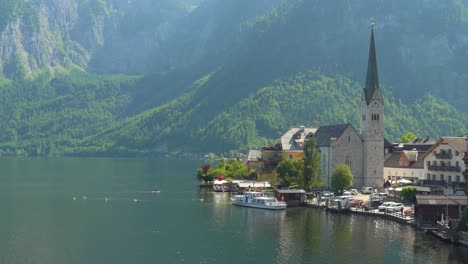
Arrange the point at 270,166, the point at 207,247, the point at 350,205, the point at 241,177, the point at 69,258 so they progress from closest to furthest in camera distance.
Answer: the point at 69,258
the point at 207,247
the point at 350,205
the point at 270,166
the point at 241,177

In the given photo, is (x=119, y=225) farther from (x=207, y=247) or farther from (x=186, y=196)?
(x=186, y=196)

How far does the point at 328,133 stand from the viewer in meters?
152

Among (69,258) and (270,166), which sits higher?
(270,166)

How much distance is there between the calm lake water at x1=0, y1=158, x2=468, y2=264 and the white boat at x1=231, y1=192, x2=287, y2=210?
8.67 feet

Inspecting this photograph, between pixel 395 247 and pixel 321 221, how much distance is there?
75.4 feet

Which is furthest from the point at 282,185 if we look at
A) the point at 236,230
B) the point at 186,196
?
the point at 236,230

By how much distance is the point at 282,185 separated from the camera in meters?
146

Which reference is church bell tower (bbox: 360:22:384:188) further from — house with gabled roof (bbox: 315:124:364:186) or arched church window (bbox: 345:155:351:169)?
arched church window (bbox: 345:155:351:169)

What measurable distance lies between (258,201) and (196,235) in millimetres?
34838

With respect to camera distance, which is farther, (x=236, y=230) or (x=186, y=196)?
(x=186, y=196)

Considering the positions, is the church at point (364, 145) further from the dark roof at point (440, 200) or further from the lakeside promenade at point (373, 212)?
the dark roof at point (440, 200)

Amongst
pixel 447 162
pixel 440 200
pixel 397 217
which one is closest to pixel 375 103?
pixel 447 162

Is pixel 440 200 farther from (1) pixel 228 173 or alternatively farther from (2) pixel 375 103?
(1) pixel 228 173

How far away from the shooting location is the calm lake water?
271ft
